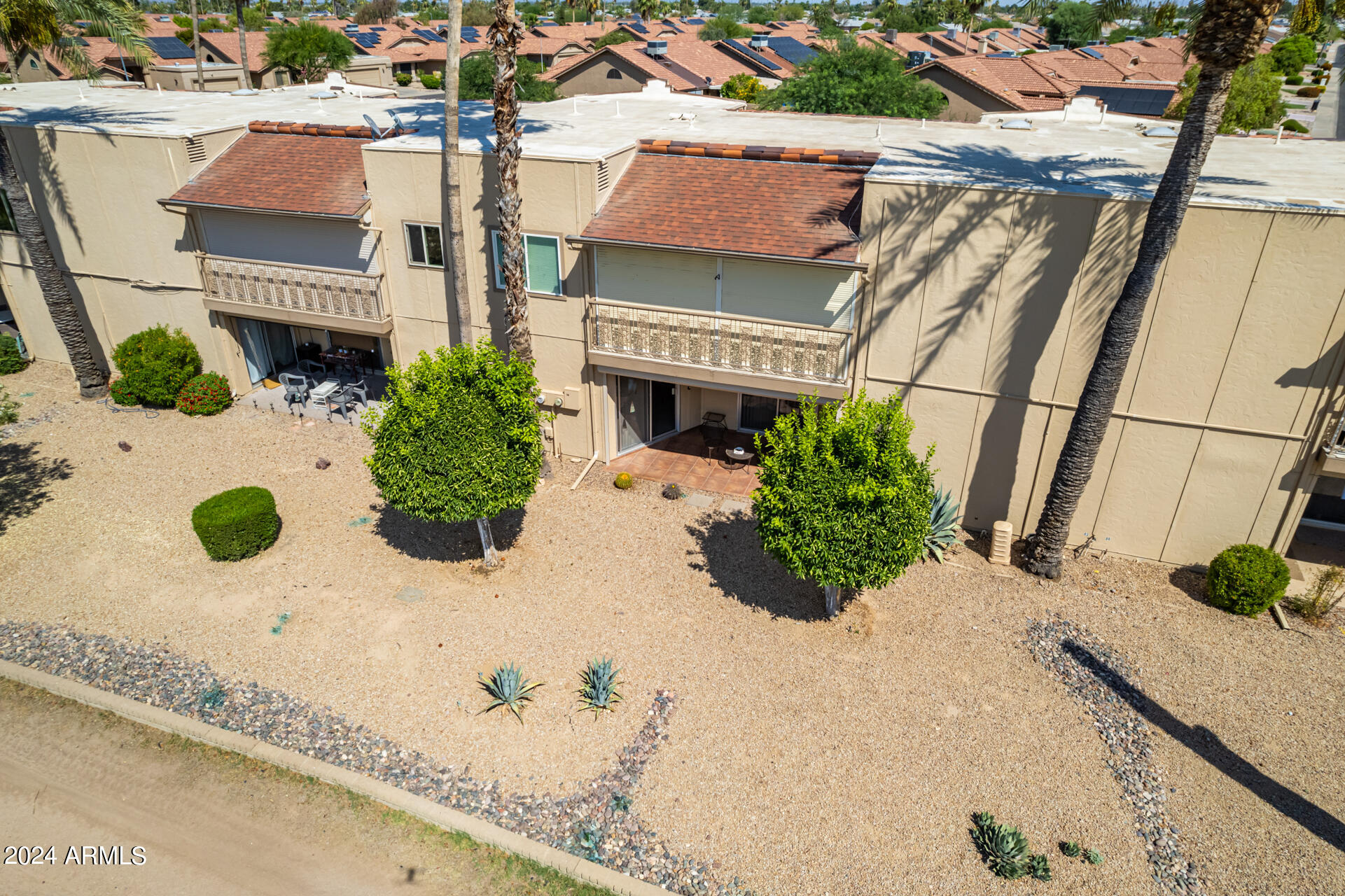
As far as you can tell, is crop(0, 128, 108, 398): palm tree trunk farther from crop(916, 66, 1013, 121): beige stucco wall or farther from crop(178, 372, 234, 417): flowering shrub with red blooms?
crop(916, 66, 1013, 121): beige stucco wall

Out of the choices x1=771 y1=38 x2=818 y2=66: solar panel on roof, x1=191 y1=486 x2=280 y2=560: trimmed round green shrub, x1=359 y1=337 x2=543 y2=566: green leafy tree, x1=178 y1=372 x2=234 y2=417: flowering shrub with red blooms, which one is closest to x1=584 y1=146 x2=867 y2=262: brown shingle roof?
x1=359 y1=337 x2=543 y2=566: green leafy tree

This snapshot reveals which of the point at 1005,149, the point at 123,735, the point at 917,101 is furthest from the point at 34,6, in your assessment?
the point at 917,101

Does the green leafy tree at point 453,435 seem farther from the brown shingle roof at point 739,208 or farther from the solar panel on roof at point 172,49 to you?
the solar panel on roof at point 172,49

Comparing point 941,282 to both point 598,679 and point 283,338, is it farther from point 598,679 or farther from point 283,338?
point 283,338

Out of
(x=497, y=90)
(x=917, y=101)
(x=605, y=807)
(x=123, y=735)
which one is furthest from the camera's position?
(x=917, y=101)

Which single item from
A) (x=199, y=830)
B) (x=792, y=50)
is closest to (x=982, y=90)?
(x=792, y=50)

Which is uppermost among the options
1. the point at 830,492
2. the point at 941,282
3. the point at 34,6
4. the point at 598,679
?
the point at 34,6
